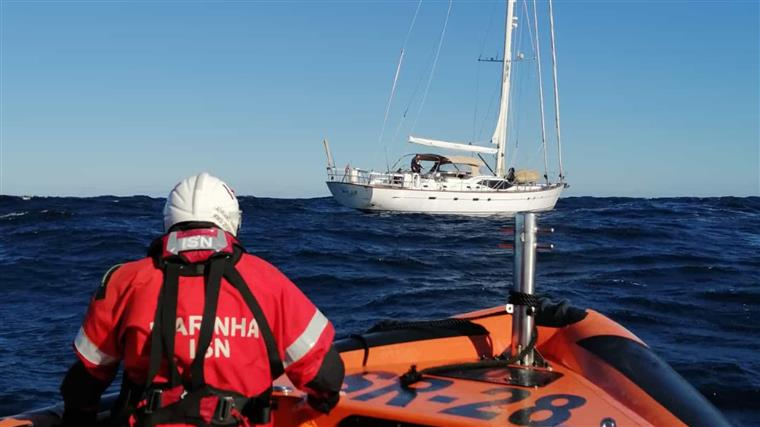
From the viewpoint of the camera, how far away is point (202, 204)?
2234 millimetres

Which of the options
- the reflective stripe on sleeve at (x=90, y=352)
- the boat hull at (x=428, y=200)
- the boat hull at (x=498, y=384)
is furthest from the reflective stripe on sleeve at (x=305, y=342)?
the boat hull at (x=428, y=200)

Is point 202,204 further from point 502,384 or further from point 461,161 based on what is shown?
point 461,161

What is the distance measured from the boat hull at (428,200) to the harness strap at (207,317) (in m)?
29.0

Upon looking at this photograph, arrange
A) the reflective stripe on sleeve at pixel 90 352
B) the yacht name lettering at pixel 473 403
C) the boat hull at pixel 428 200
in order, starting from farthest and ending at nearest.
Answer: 1. the boat hull at pixel 428 200
2. the yacht name lettering at pixel 473 403
3. the reflective stripe on sleeve at pixel 90 352

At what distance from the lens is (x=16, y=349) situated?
630 cm

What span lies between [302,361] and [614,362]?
2.03 metres

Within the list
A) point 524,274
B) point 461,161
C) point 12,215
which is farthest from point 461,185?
point 524,274

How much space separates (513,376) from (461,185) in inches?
1160

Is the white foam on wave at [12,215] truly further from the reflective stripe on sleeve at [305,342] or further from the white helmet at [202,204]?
the reflective stripe on sleeve at [305,342]

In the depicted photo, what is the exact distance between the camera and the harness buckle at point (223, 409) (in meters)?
2.09

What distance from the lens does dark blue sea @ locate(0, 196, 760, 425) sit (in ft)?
19.8

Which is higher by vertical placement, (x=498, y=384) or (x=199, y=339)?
(x=199, y=339)

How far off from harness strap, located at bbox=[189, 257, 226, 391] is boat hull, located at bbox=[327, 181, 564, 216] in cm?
2900

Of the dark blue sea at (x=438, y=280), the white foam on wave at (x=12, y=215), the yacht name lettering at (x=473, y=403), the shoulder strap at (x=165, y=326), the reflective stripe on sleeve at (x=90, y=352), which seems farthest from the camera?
the white foam on wave at (x=12, y=215)
